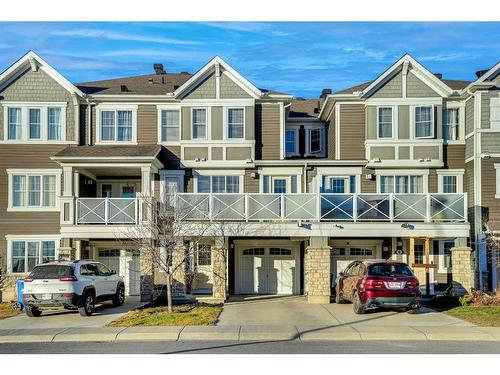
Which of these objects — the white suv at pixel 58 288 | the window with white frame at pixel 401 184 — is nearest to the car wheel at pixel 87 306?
the white suv at pixel 58 288

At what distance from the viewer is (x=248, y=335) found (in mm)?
16562

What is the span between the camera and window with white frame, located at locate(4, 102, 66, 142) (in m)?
28.9

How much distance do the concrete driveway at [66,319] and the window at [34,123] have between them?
8996 mm

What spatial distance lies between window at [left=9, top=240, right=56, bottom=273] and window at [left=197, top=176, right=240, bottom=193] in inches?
257

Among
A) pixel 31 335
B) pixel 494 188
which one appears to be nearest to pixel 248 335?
pixel 31 335

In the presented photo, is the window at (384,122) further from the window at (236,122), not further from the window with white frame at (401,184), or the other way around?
the window at (236,122)

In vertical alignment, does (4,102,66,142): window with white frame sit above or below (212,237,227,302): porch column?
above

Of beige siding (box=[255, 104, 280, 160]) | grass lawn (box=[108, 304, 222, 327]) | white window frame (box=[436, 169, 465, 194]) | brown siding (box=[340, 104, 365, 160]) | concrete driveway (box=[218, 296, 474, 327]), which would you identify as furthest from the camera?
beige siding (box=[255, 104, 280, 160])

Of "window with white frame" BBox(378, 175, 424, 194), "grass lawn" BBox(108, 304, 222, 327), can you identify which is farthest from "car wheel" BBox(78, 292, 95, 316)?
"window with white frame" BBox(378, 175, 424, 194)

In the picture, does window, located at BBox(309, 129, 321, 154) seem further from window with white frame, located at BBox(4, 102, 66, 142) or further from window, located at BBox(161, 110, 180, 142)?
window with white frame, located at BBox(4, 102, 66, 142)

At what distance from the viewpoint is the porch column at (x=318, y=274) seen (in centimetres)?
2497

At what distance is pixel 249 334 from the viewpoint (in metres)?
16.6

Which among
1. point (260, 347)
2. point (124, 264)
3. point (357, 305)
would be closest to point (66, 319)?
point (260, 347)

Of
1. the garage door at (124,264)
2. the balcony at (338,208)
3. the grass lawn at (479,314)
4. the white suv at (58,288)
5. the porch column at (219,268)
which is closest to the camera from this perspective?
the grass lawn at (479,314)
